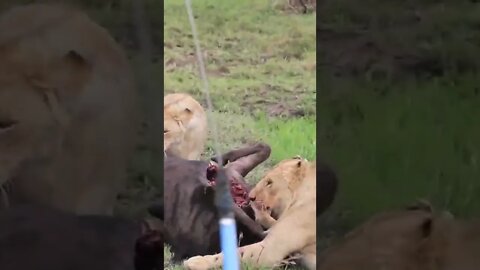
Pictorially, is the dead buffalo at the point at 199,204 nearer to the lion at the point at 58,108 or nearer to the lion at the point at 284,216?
the lion at the point at 284,216

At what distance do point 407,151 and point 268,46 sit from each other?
0.57m

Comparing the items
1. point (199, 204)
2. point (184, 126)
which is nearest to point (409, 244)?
point (199, 204)

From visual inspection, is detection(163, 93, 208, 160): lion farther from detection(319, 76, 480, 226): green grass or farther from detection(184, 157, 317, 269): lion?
detection(319, 76, 480, 226): green grass

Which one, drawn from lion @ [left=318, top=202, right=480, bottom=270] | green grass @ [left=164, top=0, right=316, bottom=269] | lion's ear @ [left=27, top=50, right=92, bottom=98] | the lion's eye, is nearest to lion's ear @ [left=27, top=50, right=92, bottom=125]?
lion's ear @ [left=27, top=50, right=92, bottom=98]

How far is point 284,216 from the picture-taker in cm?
281

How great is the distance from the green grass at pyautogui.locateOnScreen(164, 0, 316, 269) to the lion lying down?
0.14 ft

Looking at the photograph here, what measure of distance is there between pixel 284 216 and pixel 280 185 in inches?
4.0

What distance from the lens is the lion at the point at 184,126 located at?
2.83m

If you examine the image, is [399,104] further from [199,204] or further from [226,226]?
[226,226]

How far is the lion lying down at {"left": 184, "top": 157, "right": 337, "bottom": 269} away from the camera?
9.14 feet

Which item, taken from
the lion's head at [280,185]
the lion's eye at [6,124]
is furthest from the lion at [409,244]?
the lion's eye at [6,124]

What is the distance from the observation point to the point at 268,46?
Answer: 9.24 feet

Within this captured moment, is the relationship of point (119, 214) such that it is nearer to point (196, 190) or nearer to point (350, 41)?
point (196, 190)

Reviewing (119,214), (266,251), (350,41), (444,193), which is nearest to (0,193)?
(119,214)
